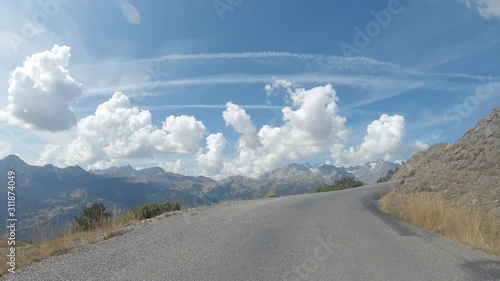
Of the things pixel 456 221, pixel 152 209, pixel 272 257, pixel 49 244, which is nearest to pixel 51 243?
pixel 49 244

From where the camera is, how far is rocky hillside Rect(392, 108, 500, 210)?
11971 millimetres

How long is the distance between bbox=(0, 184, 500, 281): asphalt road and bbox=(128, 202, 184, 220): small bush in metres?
4.90

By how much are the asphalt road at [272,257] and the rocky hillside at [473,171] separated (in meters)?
3.39

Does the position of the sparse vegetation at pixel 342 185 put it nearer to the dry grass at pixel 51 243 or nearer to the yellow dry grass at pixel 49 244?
the dry grass at pixel 51 243

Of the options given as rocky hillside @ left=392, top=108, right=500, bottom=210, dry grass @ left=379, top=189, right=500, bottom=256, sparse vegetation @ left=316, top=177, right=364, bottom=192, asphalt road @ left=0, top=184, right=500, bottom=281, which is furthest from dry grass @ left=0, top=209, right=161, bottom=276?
sparse vegetation @ left=316, top=177, right=364, bottom=192

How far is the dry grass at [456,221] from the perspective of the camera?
8.36 metres

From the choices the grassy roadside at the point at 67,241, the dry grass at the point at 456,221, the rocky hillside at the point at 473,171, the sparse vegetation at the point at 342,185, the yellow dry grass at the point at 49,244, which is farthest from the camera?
the sparse vegetation at the point at 342,185

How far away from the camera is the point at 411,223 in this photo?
1173 cm

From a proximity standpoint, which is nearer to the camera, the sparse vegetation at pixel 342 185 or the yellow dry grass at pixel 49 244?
the yellow dry grass at pixel 49 244

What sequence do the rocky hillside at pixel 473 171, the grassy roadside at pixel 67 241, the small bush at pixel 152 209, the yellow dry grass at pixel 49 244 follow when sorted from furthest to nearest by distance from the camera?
the small bush at pixel 152 209 < the rocky hillside at pixel 473 171 < the grassy roadside at pixel 67 241 < the yellow dry grass at pixel 49 244

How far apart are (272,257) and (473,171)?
11.1 meters

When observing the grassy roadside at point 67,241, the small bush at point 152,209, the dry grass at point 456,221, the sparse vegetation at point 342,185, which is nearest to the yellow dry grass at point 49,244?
the grassy roadside at point 67,241

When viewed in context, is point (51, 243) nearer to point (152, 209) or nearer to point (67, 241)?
point (67, 241)

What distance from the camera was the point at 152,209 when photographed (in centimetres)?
1612
